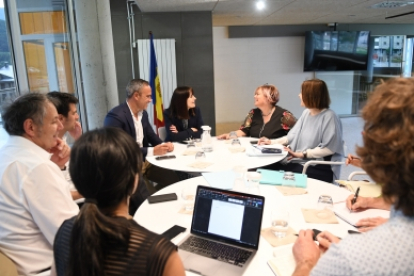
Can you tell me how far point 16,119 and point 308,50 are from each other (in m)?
6.92

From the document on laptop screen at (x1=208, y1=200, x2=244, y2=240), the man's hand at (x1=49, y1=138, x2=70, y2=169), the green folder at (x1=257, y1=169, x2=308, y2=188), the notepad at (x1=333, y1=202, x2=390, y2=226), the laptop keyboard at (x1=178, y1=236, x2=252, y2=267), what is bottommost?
the notepad at (x1=333, y1=202, x2=390, y2=226)

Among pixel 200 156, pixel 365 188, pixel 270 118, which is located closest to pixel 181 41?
pixel 270 118

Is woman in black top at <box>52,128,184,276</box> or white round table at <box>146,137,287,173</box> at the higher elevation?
woman in black top at <box>52,128,184,276</box>

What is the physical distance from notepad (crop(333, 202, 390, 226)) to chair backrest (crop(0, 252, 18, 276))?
1.57 m

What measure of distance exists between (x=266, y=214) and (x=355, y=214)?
1.53 feet

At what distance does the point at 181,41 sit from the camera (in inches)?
203

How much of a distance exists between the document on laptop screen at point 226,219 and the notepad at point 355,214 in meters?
0.62

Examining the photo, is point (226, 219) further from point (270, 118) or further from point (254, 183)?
point (270, 118)

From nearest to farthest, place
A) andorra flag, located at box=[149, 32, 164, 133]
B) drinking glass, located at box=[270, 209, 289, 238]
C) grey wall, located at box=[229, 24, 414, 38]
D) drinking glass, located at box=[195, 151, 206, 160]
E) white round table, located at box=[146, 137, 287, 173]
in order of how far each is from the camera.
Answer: drinking glass, located at box=[270, 209, 289, 238]
white round table, located at box=[146, 137, 287, 173]
drinking glass, located at box=[195, 151, 206, 160]
andorra flag, located at box=[149, 32, 164, 133]
grey wall, located at box=[229, 24, 414, 38]

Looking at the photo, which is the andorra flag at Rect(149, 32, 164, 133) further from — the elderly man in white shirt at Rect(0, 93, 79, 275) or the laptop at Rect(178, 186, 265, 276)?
the laptop at Rect(178, 186, 265, 276)

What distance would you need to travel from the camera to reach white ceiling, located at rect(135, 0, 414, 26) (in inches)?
179

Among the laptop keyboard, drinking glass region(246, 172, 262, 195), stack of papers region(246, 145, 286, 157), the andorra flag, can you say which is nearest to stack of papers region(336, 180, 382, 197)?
drinking glass region(246, 172, 262, 195)

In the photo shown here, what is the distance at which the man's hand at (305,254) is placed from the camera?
1.13 meters

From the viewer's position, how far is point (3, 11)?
107 inches
